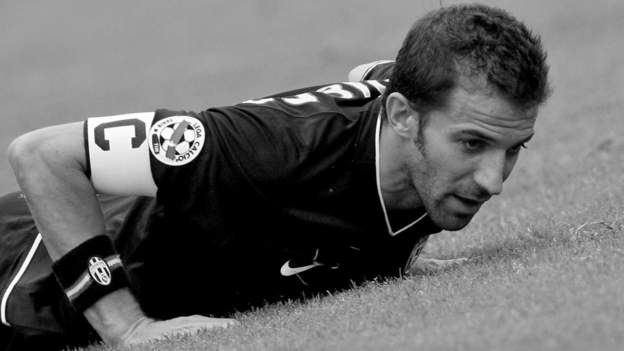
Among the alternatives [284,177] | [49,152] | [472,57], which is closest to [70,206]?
[49,152]

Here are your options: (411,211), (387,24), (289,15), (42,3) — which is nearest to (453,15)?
(411,211)

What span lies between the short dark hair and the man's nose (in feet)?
0.76

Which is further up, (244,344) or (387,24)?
(244,344)

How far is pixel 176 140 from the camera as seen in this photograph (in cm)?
492

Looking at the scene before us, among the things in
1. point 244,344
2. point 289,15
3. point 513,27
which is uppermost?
point 513,27

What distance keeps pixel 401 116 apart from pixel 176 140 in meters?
0.90

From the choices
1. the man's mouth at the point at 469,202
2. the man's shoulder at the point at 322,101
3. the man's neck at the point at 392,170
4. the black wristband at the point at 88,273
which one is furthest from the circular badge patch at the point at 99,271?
the man's mouth at the point at 469,202

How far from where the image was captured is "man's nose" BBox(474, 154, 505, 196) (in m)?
4.80

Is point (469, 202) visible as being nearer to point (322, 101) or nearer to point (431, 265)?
point (431, 265)

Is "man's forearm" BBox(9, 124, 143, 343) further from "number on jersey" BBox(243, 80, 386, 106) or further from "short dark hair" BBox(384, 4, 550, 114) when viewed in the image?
"short dark hair" BBox(384, 4, 550, 114)

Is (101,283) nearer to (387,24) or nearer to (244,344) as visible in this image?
(244,344)

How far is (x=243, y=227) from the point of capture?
5109mm

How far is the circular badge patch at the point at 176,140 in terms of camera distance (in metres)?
4.90

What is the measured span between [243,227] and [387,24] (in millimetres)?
17503
